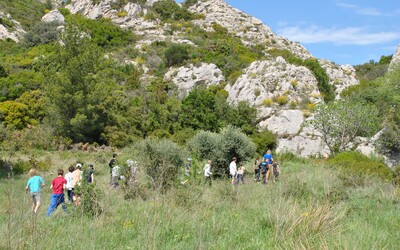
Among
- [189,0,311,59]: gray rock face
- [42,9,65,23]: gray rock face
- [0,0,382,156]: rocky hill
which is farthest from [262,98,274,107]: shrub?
[42,9,65,23]: gray rock face

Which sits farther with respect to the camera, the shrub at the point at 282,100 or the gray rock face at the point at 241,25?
the gray rock face at the point at 241,25

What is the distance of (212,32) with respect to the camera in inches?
2682

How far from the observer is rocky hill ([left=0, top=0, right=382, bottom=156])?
33.2 metres

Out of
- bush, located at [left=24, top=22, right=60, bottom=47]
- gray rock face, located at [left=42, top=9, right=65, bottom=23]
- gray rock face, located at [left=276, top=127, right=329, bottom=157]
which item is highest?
gray rock face, located at [left=42, top=9, right=65, bottom=23]

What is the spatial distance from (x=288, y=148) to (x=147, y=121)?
12.3 m

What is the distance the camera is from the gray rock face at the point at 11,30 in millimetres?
56569

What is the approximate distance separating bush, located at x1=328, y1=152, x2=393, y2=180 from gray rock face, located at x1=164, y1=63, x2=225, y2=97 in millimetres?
23842

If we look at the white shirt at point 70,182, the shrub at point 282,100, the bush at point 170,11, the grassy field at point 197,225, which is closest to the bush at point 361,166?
the grassy field at point 197,225

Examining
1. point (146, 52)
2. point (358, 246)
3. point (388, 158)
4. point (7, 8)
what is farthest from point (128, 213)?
point (7, 8)

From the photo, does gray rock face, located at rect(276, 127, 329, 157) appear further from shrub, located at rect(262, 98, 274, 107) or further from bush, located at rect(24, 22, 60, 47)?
bush, located at rect(24, 22, 60, 47)

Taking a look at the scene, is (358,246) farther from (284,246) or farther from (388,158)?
(388,158)

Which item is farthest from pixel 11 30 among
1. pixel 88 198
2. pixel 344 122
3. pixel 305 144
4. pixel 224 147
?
pixel 88 198

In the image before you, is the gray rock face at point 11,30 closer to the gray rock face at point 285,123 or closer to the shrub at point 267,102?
the shrub at point 267,102

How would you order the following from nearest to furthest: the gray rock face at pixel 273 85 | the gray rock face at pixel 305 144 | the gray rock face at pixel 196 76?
the gray rock face at pixel 305 144, the gray rock face at pixel 273 85, the gray rock face at pixel 196 76
